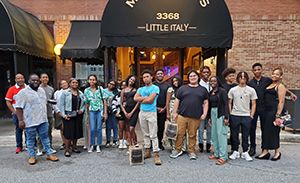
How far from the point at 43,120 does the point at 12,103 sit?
1094 mm

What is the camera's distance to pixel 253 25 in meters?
11.1

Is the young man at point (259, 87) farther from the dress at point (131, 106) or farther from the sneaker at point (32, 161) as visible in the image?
A: the sneaker at point (32, 161)

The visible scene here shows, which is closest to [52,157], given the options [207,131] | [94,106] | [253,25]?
[94,106]

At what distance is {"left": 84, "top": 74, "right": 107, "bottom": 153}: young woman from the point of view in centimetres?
611

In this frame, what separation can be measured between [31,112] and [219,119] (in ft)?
12.8

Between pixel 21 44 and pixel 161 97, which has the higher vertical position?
pixel 21 44

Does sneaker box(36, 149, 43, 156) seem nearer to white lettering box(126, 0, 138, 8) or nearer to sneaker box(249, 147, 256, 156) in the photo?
white lettering box(126, 0, 138, 8)

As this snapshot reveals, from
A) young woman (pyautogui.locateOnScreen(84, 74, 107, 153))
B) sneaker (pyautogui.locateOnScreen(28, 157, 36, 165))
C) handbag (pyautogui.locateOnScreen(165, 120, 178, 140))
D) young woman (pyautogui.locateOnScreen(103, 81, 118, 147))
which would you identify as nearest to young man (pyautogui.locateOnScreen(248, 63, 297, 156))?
handbag (pyautogui.locateOnScreen(165, 120, 178, 140))

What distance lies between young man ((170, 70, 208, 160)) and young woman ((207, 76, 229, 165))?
0.22 metres

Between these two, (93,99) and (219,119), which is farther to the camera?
(93,99)

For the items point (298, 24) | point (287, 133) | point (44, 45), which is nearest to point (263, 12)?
point (298, 24)

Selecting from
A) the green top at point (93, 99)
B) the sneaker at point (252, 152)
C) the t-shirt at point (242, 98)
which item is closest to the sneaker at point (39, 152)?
the green top at point (93, 99)

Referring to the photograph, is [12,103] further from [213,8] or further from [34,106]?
[213,8]

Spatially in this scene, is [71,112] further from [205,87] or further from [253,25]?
[253,25]
